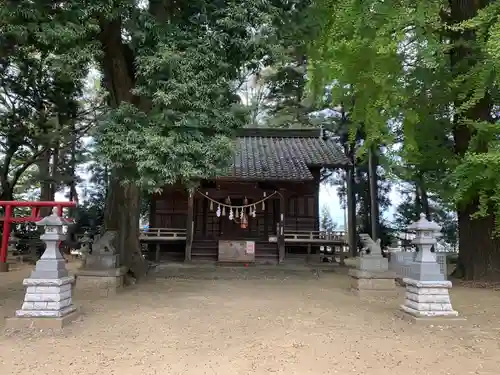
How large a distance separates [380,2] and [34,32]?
5.86 m

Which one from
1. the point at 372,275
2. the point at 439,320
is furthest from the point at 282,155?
the point at 439,320

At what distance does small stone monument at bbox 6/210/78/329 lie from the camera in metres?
5.82

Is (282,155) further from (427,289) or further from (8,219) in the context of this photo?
(427,289)

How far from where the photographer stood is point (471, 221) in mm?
10812

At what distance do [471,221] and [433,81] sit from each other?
3836mm

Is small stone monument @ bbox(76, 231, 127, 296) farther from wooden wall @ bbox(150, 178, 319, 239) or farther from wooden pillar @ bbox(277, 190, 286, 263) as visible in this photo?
wooden pillar @ bbox(277, 190, 286, 263)

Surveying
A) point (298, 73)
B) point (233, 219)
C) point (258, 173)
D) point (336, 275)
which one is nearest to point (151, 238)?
point (233, 219)

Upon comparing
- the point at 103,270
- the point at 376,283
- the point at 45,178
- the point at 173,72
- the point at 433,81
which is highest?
the point at 433,81

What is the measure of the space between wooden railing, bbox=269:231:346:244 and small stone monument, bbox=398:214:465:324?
9.32 meters

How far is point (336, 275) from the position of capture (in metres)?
13.4

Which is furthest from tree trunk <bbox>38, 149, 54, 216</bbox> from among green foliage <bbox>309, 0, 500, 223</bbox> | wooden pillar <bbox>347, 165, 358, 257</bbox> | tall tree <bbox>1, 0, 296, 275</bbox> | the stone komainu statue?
the stone komainu statue

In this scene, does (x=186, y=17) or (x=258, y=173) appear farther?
(x=258, y=173)

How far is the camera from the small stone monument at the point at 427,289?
625 cm

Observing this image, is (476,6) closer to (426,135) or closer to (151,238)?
(426,135)
